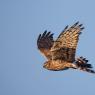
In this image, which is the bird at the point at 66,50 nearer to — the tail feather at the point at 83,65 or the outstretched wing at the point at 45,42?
the tail feather at the point at 83,65

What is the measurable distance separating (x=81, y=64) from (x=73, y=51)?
483mm

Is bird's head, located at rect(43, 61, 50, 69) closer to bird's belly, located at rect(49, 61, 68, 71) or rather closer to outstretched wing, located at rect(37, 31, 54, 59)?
bird's belly, located at rect(49, 61, 68, 71)

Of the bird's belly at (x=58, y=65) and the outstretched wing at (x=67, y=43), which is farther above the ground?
the outstretched wing at (x=67, y=43)

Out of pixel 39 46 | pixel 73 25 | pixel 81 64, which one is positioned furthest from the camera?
pixel 39 46

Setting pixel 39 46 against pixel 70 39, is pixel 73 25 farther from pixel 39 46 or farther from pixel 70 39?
pixel 39 46

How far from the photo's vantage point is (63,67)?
29.6ft

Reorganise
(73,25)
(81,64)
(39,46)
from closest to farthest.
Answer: (81,64), (73,25), (39,46)

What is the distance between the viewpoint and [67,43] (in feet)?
29.6

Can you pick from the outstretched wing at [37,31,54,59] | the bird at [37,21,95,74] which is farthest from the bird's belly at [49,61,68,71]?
the outstretched wing at [37,31,54,59]

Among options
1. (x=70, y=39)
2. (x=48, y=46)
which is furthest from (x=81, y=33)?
(x=48, y=46)

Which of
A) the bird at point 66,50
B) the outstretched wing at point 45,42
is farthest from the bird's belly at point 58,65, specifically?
the outstretched wing at point 45,42

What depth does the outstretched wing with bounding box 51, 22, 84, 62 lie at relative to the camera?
8.94 meters

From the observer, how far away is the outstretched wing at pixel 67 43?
8.94m

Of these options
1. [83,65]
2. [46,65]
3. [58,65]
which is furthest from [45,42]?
[83,65]
